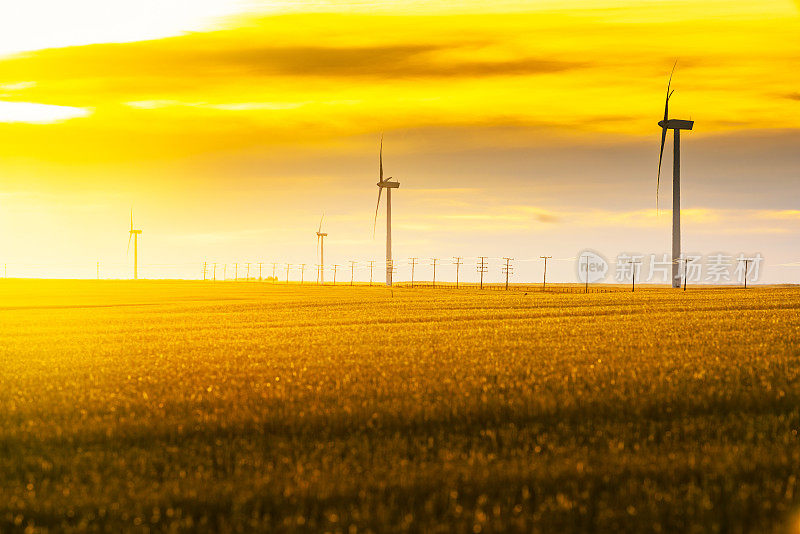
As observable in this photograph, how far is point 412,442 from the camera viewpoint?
12734mm

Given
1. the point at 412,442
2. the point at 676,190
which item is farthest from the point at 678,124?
the point at 412,442

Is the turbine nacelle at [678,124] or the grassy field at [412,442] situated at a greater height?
the turbine nacelle at [678,124]

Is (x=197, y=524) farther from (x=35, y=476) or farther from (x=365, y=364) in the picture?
(x=365, y=364)

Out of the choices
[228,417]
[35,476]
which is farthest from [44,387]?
[35,476]

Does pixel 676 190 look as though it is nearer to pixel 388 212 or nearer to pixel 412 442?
pixel 388 212

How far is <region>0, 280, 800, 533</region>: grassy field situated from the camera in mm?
9305

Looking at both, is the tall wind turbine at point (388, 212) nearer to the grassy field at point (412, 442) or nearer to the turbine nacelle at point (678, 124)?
the turbine nacelle at point (678, 124)

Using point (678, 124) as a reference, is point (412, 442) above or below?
below

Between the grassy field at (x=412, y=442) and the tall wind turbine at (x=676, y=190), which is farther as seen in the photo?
the tall wind turbine at (x=676, y=190)

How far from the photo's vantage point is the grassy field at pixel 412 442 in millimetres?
9305

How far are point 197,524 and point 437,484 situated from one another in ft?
9.61

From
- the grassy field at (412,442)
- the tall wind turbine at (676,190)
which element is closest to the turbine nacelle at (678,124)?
the tall wind turbine at (676,190)

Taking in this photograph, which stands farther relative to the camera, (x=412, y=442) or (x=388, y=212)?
(x=388, y=212)

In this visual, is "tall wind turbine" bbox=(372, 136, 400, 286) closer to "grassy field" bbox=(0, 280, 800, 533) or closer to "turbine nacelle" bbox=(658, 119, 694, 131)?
"turbine nacelle" bbox=(658, 119, 694, 131)
